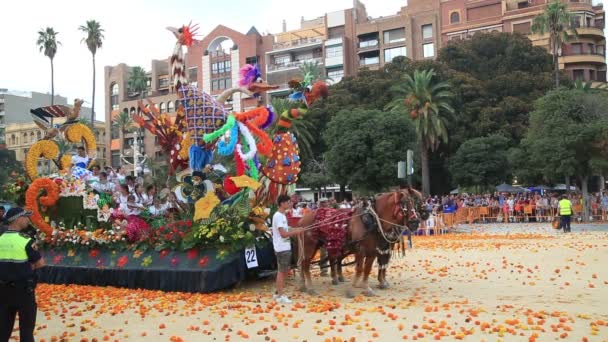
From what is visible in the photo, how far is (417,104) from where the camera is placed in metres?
42.7

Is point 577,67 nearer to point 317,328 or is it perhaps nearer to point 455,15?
point 455,15

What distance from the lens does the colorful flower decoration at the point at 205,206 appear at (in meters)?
11.3

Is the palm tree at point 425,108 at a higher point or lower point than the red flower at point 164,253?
higher

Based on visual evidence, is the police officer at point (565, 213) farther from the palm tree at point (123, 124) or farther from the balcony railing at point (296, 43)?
the palm tree at point (123, 124)

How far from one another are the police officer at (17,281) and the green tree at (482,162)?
40127mm

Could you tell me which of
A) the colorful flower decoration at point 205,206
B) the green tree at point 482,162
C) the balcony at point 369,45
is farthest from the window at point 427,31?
the colorful flower decoration at point 205,206

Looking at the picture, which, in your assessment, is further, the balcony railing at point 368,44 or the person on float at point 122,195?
the balcony railing at point 368,44

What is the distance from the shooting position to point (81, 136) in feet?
48.2

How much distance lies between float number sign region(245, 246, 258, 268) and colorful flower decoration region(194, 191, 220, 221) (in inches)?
42.9

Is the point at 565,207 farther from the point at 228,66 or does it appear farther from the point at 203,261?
the point at 228,66

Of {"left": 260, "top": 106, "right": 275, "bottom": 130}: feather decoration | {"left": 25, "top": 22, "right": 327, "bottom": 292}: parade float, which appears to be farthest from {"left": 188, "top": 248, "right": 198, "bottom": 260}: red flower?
{"left": 260, "top": 106, "right": 275, "bottom": 130}: feather decoration

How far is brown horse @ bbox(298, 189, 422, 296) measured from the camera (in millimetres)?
10250

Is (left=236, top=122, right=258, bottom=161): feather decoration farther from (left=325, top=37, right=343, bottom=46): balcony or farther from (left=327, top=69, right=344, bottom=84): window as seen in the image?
(left=325, top=37, right=343, bottom=46): balcony

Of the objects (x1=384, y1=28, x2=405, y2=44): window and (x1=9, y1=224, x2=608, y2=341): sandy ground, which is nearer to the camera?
(x1=9, y1=224, x2=608, y2=341): sandy ground
